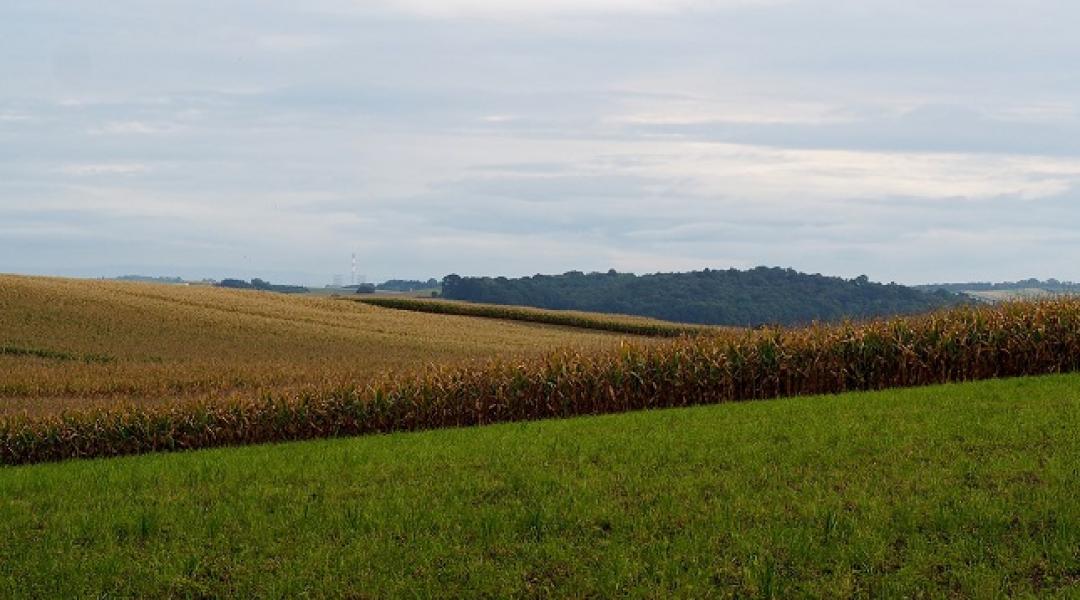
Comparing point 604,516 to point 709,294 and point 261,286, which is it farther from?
point 261,286

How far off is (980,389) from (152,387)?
2390cm

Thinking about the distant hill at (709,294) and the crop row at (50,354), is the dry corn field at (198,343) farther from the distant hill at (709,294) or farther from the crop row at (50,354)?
the distant hill at (709,294)

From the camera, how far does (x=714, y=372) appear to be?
25.9 metres

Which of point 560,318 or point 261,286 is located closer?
point 560,318

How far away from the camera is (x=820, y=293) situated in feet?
432

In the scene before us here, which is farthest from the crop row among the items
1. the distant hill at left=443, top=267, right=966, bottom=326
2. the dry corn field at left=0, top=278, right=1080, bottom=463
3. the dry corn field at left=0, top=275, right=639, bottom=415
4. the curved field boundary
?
the distant hill at left=443, top=267, right=966, bottom=326

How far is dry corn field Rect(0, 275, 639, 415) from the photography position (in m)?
32.3

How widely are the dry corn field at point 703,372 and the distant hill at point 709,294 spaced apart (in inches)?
3544

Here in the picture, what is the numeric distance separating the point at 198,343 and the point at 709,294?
304 feet

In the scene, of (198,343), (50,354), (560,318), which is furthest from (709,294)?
(50,354)

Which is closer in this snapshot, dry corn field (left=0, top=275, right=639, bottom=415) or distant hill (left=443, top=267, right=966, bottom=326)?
dry corn field (left=0, top=275, right=639, bottom=415)

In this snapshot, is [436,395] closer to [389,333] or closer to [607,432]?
[607,432]

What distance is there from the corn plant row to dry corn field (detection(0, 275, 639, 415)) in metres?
1.66

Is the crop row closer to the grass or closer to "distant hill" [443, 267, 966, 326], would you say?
the grass
